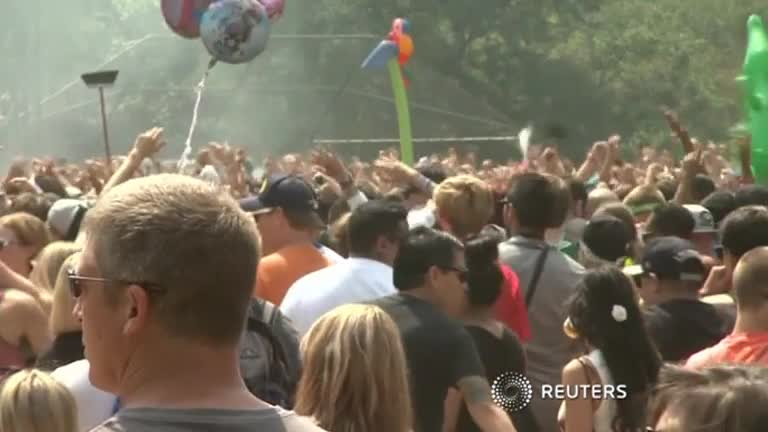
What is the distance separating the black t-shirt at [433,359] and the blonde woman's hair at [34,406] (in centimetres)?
153

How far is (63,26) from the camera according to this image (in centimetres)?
4475

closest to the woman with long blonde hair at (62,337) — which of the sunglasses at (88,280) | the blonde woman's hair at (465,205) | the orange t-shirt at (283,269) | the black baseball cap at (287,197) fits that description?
the orange t-shirt at (283,269)

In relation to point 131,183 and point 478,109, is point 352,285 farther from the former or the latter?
point 478,109

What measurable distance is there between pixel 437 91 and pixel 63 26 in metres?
12.2

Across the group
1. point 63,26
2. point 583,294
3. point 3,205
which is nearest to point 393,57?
point 3,205

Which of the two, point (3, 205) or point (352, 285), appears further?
point (3, 205)

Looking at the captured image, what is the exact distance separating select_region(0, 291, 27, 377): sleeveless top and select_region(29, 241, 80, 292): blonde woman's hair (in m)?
0.46

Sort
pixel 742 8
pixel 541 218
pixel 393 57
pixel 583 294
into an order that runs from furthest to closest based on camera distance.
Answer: pixel 742 8, pixel 393 57, pixel 541 218, pixel 583 294

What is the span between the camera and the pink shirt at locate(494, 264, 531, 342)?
20.8ft

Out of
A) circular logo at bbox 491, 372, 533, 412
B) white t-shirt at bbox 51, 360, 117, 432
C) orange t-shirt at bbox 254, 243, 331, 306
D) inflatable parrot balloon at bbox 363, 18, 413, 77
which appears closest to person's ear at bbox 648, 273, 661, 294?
circular logo at bbox 491, 372, 533, 412

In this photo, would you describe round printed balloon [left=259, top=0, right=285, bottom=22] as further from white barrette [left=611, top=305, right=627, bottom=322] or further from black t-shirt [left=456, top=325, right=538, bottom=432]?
white barrette [left=611, top=305, right=627, bottom=322]

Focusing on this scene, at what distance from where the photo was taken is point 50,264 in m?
6.24

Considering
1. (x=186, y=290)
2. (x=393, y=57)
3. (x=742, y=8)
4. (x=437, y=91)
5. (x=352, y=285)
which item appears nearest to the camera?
(x=186, y=290)

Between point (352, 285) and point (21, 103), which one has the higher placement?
point (352, 285)
